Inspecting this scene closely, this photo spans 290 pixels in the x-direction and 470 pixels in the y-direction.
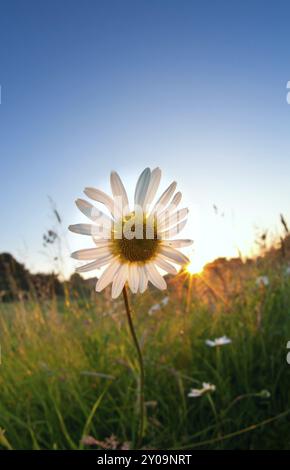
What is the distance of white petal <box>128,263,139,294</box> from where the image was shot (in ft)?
1.84

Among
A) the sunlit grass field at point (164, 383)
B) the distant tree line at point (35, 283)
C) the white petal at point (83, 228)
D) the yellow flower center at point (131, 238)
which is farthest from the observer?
the distant tree line at point (35, 283)

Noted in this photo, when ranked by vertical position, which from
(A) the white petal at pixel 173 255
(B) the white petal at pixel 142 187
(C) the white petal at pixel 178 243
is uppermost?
(B) the white petal at pixel 142 187

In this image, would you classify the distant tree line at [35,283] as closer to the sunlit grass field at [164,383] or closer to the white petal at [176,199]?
the sunlit grass field at [164,383]

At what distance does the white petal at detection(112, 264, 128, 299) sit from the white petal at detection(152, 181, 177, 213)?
9cm

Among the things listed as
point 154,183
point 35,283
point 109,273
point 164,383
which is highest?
point 154,183

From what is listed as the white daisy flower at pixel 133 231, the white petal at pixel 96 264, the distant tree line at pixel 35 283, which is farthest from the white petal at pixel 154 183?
the distant tree line at pixel 35 283

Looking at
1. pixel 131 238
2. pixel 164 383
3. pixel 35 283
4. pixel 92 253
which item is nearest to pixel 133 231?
pixel 131 238

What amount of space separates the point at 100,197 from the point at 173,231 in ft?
0.35

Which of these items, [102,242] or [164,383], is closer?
[102,242]

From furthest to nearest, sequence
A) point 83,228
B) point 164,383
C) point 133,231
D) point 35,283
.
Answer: point 35,283, point 164,383, point 133,231, point 83,228

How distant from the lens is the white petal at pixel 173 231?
0.56 meters

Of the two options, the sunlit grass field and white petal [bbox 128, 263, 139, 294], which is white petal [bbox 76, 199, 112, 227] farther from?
the sunlit grass field

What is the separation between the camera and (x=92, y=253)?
0.57 metres

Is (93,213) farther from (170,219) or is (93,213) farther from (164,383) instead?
(164,383)
